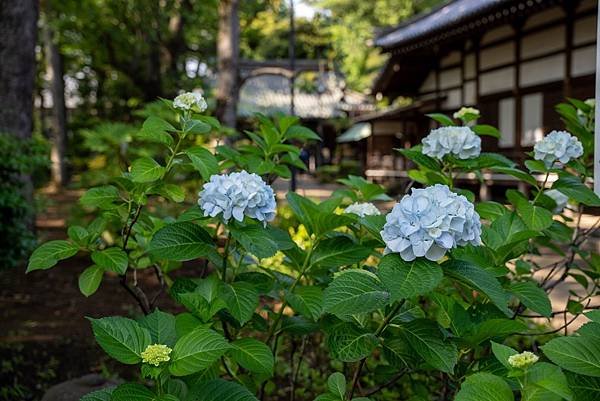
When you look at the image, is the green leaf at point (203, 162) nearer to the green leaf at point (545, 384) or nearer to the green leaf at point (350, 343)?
the green leaf at point (350, 343)

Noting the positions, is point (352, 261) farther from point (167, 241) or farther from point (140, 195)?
point (140, 195)

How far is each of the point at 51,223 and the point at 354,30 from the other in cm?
1919

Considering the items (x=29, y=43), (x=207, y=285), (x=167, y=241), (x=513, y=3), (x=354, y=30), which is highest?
(x=354, y=30)

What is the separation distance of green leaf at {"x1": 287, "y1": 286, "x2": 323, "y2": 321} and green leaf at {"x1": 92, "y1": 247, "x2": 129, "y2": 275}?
1.37ft

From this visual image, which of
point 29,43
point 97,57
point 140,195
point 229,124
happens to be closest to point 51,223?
point 229,124

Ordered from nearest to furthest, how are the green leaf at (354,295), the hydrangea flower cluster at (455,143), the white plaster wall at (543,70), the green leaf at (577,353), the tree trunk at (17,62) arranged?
the green leaf at (577,353) < the green leaf at (354,295) < the hydrangea flower cluster at (455,143) < the tree trunk at (17,62) < the white plaster wall at (543,70)

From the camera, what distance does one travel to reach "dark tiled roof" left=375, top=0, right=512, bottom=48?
27.8ft

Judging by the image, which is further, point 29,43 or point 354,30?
point 354,30

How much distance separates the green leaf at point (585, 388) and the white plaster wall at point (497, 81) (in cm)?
979

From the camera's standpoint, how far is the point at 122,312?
15.2 ft

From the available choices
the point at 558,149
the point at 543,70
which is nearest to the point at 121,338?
the point at 558,149

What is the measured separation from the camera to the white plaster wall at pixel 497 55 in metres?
10.1

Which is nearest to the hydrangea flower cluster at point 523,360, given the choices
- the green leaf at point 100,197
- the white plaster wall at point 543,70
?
the green leaf at point 100,197

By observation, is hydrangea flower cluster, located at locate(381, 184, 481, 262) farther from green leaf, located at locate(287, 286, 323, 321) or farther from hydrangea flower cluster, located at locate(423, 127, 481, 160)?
hydrangea flower cluster, located at locate(423, 127, 481, 160)
